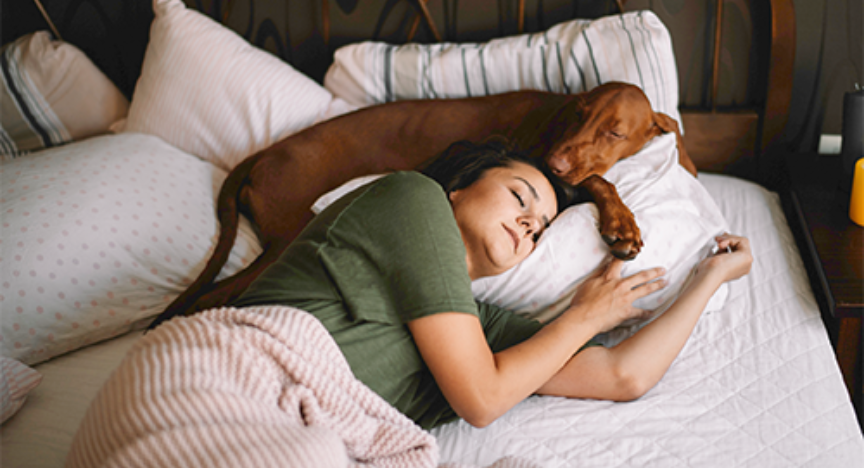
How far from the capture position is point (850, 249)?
1.37 meters

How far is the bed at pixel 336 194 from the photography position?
1.06 metres

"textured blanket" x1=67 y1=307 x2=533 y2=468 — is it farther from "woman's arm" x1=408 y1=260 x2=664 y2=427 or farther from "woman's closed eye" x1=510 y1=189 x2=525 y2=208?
"woman's closed eye" x1=510 y1=189 x2=525 y2=208

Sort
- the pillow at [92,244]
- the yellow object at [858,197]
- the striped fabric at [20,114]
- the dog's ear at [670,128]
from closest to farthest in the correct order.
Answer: the pillow at [92,244], the yellow object at [858,197], the dog's ear at [670,128], the striped fabric at [20,114]

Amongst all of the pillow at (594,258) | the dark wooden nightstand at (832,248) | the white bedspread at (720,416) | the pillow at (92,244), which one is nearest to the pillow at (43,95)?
the pillow at (92,244)

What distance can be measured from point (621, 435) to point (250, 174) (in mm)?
1227

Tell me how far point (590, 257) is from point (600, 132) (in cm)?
37

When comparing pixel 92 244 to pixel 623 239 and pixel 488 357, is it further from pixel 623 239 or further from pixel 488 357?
pixel 623 239

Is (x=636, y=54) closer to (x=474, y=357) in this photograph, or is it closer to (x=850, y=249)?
(x=850, y=249)

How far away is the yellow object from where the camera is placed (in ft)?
4.63

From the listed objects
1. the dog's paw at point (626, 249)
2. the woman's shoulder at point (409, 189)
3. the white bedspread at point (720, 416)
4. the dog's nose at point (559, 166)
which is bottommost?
the white bedspread at point (720, 416)

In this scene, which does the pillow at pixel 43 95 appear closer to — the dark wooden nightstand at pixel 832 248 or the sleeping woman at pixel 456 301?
the sleeping woman at pixel 456 301

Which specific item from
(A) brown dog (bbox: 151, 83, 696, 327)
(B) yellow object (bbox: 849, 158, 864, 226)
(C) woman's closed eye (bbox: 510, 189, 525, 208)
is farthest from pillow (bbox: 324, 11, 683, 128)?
(C) woman's closed eye (bbox: 510, 189, 525, 208)

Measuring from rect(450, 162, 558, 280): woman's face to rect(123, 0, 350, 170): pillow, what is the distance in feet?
3.03

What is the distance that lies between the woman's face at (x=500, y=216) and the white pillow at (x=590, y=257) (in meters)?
0.09
